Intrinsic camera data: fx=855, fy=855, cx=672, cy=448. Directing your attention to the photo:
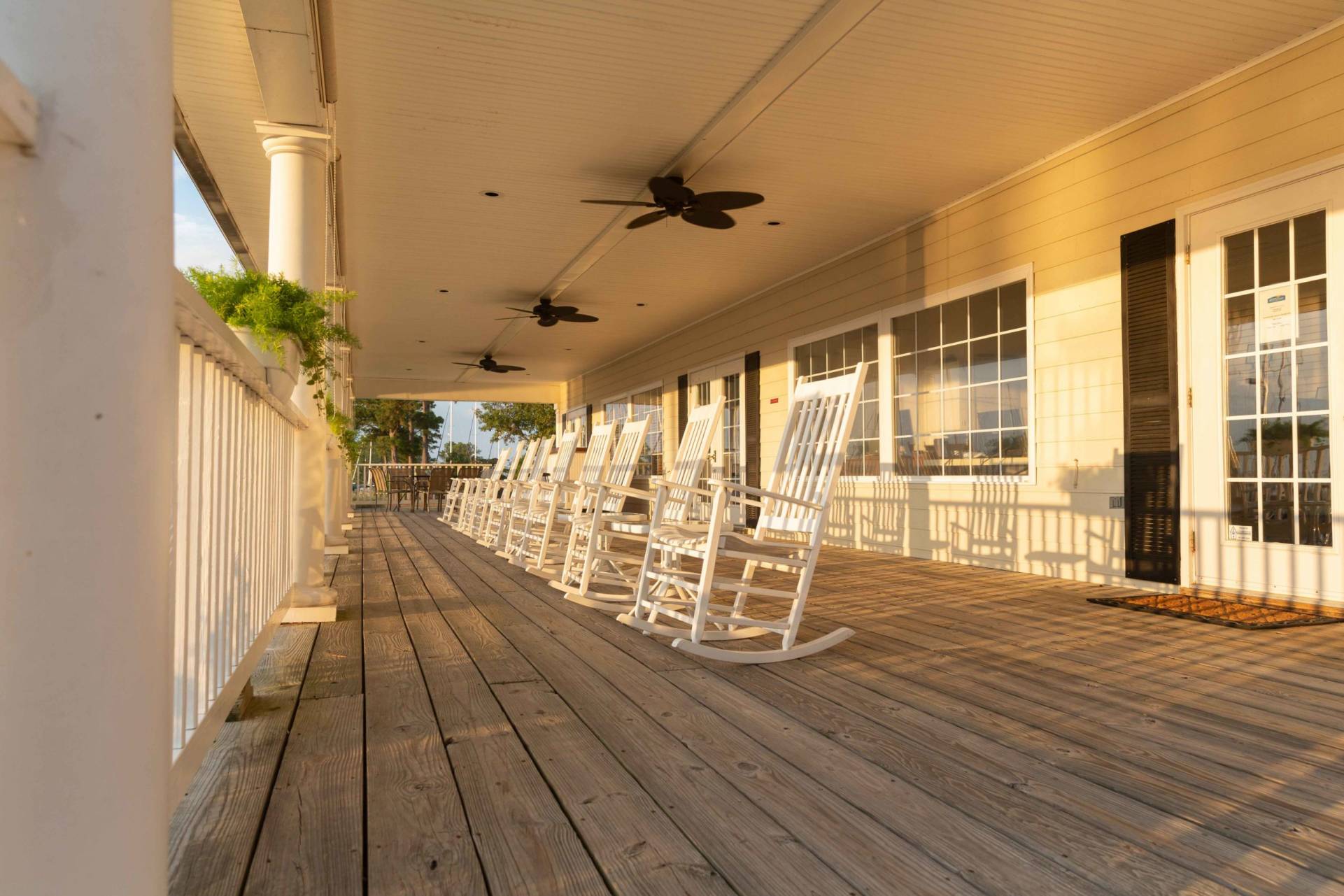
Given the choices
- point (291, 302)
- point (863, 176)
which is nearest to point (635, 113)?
point (863, 176)

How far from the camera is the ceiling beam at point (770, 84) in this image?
152 inches

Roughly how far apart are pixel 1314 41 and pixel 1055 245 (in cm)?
166

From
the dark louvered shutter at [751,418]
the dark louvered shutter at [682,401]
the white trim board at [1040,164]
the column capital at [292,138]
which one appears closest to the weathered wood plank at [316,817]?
the column capital at [292,138]

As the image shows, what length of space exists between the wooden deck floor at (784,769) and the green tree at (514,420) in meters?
30.1

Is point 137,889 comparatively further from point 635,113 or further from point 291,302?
point 635,113

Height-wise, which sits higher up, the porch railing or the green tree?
the green tree

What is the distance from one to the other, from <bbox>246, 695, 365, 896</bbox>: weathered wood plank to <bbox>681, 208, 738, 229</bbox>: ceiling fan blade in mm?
3929

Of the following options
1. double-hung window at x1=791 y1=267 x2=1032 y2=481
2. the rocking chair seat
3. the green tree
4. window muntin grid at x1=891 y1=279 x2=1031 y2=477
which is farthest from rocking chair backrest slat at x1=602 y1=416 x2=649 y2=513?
the green tree

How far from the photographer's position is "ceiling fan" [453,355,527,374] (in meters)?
13.0

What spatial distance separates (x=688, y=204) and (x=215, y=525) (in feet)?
13.7

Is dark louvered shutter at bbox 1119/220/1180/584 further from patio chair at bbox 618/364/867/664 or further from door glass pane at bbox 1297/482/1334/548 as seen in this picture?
patio chair at bbox 618/364/867/664

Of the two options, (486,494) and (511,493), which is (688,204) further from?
(486,494)

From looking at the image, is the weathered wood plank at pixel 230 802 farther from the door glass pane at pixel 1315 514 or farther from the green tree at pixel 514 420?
the green tree at pixel 514 420

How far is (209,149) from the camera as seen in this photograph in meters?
5.79
